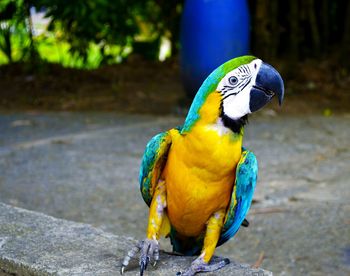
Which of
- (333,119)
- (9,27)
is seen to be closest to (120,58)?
(9,27)

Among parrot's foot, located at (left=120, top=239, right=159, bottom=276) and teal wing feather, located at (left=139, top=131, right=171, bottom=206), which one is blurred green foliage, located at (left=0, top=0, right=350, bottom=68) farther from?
parrot's foot, located at (left=120, top=239, right=159, bottom=276)

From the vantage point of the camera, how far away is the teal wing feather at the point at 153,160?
7.11ft

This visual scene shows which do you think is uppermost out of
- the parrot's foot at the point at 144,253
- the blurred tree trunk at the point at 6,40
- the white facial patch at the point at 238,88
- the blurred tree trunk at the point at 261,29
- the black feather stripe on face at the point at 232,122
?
the white facial patch at the point at 238,88

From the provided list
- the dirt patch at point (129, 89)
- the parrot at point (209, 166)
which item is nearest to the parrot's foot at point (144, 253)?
the parrot at point (209, 166)

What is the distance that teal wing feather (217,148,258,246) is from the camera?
2062mm

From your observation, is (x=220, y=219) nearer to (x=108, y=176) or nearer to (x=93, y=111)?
(x=108, y=176)

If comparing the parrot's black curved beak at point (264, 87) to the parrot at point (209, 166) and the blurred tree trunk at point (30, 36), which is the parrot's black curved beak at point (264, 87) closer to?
the parrot at point (209, 166)

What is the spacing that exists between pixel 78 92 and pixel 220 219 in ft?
16.2

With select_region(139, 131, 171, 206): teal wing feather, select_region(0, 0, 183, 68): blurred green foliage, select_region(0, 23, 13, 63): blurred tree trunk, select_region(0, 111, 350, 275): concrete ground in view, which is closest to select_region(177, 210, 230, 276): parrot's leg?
select_region(139, 131, 171, 206): teal wing feather

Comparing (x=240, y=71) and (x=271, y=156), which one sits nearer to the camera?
(x=240, y=71)

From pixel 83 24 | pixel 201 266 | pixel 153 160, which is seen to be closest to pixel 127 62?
pixel 83 24

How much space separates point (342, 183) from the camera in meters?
4.20

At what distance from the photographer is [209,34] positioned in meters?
5.84

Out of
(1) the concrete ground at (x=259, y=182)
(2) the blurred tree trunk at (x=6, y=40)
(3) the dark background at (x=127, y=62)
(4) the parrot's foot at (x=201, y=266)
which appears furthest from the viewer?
(2) the blurred tree trunk at (x=6, y=40)
